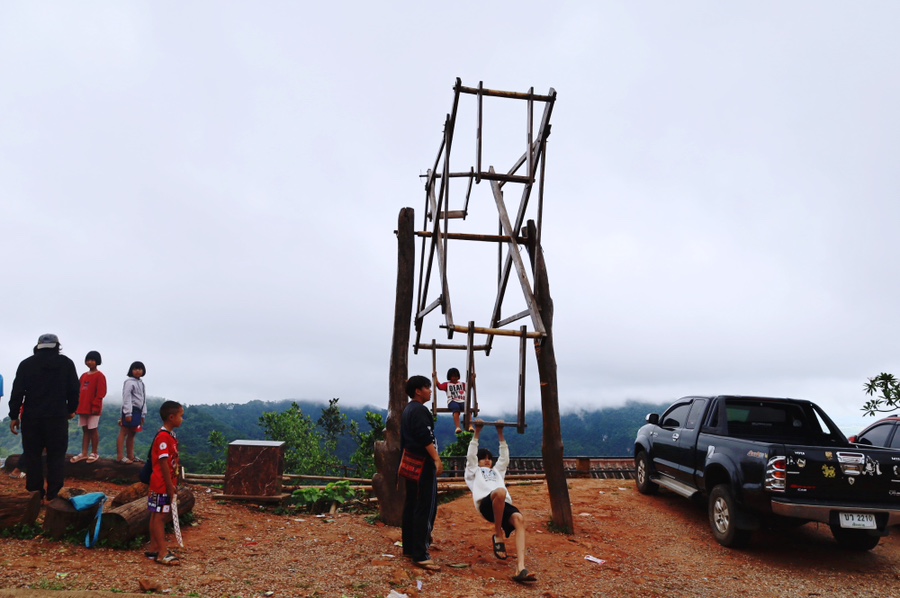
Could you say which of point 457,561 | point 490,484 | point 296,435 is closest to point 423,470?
point 490,484

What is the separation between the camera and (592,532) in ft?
27.2

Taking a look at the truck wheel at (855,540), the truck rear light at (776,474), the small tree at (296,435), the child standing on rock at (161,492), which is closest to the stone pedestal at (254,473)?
the child standing on rock at (161,492)

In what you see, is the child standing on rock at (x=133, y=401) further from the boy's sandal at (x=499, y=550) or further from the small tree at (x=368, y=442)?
the small tree at (x=368, y=442)

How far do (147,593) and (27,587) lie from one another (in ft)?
3.24

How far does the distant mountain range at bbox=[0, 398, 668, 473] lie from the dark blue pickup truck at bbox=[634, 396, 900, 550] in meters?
2.56

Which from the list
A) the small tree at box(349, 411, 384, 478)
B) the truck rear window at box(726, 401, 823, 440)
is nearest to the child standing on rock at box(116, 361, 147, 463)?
the truck rear window at box(726, 401, 823, 440)

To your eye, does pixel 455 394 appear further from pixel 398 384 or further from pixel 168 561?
pixel 168 561

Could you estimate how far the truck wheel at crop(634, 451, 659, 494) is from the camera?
1052 centimetres

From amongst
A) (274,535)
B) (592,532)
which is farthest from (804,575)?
(274,535)

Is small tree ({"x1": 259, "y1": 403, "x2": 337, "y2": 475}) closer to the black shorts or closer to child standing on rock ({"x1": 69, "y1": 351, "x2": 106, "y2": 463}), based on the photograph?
child standing on rock ({"x1": 69, "y1": 351, "x2": 106, "y2": 463})

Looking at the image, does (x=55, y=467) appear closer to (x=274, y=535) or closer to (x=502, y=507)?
(x=274, y=535)

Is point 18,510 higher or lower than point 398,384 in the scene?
lower

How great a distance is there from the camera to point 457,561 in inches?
259

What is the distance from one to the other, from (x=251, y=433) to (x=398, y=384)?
307 feet
